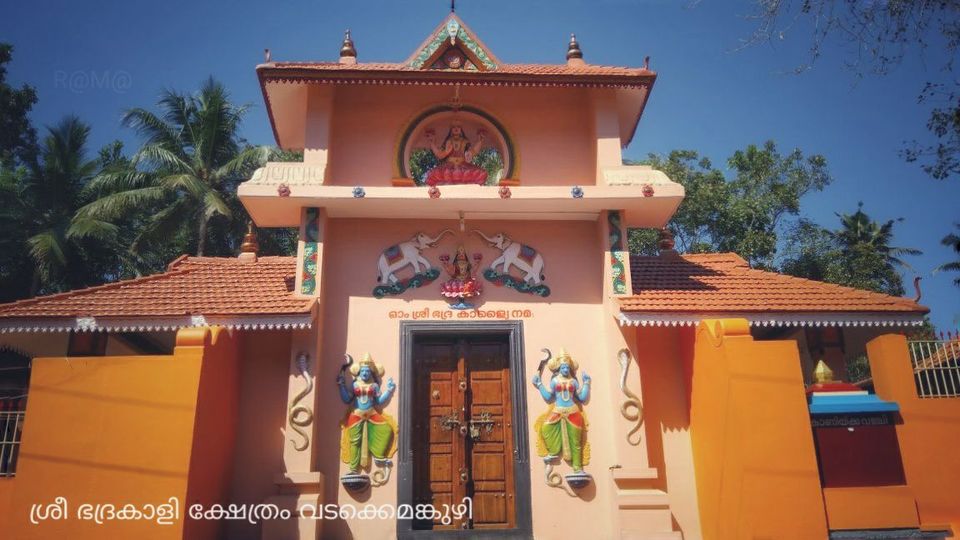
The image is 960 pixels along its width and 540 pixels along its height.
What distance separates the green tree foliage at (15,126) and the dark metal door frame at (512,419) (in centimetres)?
2000

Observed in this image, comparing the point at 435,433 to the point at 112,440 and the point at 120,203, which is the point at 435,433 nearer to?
the point at 112,440

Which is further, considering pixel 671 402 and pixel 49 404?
pixel 671 402

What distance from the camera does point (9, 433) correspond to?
7.96 m

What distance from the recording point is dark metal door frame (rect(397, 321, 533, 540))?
8.09 meters

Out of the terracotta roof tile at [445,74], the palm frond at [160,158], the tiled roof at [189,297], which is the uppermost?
the palm frond at [160,158]

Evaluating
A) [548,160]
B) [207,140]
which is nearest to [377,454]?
[548,160]

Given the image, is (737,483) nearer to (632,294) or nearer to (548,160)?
(632,294)

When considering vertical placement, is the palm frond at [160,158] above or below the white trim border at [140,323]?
above

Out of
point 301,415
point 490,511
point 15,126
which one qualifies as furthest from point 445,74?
point 15,126

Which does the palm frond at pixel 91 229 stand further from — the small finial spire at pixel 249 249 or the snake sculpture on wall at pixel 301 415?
the snake sculpture on wall at pixel 301 415

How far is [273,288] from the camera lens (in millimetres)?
9109

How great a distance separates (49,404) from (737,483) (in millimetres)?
7317

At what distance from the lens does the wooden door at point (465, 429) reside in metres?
8.40

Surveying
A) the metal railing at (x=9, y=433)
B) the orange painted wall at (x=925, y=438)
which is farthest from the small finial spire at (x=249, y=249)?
the orange painted wall at (x=925, y=438)
